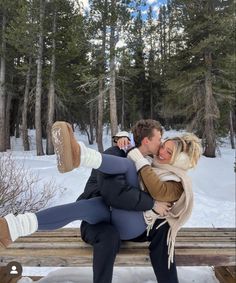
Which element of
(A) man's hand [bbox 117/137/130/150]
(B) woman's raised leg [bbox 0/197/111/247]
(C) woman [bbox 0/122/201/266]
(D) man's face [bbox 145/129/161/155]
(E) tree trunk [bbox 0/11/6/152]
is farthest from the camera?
(E) tree trunk [bbox 0/11/6/152]

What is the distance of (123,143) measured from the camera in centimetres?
336

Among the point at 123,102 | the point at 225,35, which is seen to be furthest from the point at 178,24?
the point at 123,102

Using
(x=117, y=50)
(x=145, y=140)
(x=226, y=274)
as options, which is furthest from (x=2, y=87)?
(x=145, y=140)

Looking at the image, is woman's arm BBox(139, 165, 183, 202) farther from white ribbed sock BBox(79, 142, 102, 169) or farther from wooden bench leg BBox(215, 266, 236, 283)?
wooden bench leg BBox(215, 266, 236, 283)

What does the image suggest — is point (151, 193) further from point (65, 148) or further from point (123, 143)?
point (65, 148)

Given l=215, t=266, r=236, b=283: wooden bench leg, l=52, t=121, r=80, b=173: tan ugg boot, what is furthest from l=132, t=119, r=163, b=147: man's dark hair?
l=215, t=266, r=236, b=283: wooden bench leg

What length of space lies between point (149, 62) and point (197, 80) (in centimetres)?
1342

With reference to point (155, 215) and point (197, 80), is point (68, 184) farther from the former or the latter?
point (197, 80)

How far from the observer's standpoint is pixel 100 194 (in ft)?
10.7

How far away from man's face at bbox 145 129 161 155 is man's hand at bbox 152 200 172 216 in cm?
43

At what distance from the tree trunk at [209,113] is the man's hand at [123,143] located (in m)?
15.2

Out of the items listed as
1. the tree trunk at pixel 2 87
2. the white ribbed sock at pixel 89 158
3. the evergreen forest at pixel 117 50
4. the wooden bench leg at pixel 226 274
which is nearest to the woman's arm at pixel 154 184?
the white ribbed sock at pixel 89 158

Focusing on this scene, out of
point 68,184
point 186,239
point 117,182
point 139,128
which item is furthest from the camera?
point 68,184

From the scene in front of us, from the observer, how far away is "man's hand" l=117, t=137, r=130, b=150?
3334 mm
